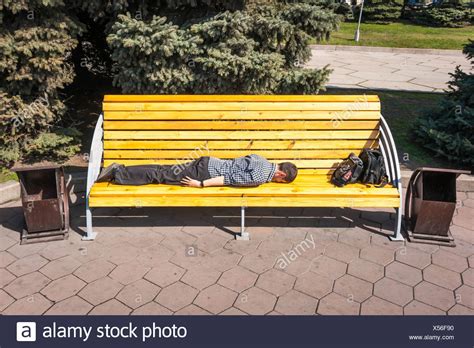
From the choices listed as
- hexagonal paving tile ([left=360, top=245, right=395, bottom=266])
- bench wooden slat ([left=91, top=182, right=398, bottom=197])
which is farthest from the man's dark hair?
hexagonal paving tile ([left=360, top=245, right=395, bottom=266])

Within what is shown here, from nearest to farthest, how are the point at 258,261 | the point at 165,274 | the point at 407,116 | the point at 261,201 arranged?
the point at 165,274
the point at 258,261
the point at 261,201
the point at 407,116

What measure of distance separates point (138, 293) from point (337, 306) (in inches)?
68.6

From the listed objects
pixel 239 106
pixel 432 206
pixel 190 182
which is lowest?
pixel 432 206

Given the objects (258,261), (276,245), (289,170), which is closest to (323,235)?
(276,245)

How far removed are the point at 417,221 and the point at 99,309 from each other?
3324 mm

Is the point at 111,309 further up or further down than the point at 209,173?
further down

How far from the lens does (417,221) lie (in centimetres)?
491

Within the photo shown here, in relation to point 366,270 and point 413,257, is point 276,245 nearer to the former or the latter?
point 366,270

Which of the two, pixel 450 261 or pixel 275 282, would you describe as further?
pixel 450 261

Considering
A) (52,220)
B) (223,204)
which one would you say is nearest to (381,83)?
(223,204)

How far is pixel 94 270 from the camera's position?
14.4 feet

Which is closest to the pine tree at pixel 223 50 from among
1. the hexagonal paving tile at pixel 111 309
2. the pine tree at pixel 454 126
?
the pine tree at pixel 454 126

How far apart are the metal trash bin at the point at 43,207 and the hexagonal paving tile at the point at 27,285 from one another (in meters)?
0.62

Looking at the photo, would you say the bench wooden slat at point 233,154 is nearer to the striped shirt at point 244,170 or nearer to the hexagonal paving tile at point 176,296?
the striped shirt at point 244,170
